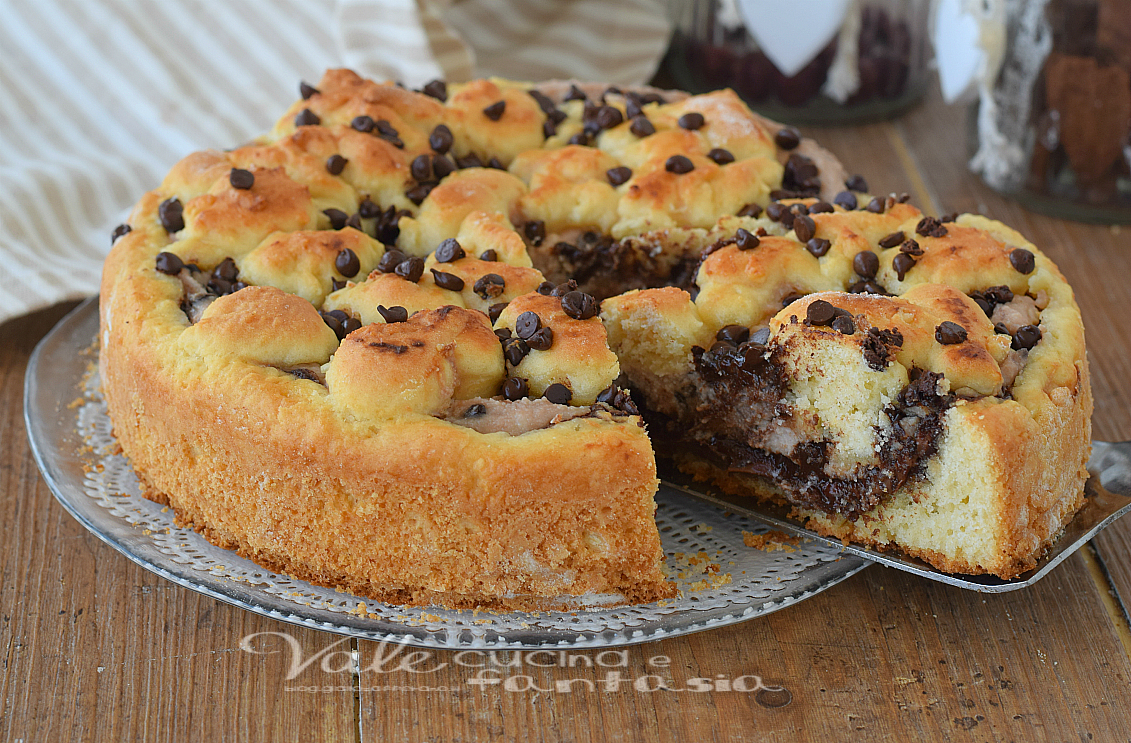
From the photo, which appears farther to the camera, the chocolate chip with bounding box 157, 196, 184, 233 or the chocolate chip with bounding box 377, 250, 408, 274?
the chocolate chip with bounding box 157, 196, 184, 233

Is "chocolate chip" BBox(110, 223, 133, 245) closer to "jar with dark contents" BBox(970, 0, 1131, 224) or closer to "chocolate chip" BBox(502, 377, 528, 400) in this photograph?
"chocolate chip" BBox(502, 377, 528, 400)

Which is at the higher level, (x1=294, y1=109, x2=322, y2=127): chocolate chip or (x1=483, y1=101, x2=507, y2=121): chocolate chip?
(x1=294, y1=109, x2=322, y2=127): chocolate chip

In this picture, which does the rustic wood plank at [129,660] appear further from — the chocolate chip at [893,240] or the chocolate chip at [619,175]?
the chocolate chip at [893,240]

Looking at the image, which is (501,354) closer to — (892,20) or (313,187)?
(313,187)

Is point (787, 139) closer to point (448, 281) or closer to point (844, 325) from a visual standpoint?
point (844, 325)

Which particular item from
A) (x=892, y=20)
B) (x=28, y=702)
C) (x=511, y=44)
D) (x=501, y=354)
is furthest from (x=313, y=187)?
(x=892, y=20)

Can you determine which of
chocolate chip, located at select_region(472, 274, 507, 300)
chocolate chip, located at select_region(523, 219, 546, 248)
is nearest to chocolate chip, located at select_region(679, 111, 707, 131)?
chocolate chip, located at select_region(523, 219, 546, 248)

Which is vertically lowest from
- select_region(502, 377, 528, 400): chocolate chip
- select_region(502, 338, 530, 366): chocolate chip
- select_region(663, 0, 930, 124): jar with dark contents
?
select_region(663, 0, 930, 124): jar with dark contents
